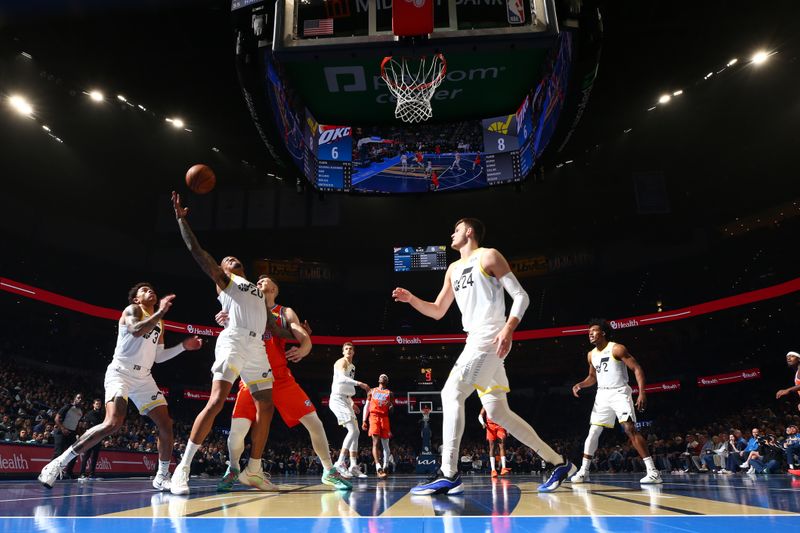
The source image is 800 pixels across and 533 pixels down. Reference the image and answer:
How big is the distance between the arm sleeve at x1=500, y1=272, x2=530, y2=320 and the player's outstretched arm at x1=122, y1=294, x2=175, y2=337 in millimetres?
3146

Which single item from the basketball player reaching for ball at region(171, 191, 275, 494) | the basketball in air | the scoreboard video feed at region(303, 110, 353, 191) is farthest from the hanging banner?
the basketball in air

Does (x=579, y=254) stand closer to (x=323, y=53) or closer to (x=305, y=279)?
(x=305, y=279)

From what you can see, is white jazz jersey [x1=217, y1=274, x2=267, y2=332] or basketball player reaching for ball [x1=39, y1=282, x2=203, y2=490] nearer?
white jazz jersey [x1=217, y1=274, x2=267, y2=332]

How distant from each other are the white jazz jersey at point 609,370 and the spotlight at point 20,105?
64.0ft

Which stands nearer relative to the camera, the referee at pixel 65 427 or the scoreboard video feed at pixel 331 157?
the referee at pixel 65 427

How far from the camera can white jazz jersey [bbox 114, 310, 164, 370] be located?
600cm

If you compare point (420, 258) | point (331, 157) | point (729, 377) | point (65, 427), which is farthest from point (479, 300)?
point (729, 377)

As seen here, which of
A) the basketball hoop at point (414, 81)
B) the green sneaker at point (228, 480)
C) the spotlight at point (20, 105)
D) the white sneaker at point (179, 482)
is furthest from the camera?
the spotlight at point (20, 105)

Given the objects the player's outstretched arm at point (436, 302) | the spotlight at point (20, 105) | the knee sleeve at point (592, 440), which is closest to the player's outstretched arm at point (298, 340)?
the player's outstretched arm at point (436, 302)

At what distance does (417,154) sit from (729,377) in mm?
17576

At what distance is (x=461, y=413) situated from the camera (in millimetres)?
4426

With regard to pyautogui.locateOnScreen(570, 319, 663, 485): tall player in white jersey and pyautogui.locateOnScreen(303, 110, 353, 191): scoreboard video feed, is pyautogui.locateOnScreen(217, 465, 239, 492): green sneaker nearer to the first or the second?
pyautogui.locateOnScreen(570, 319, 663, 485): tall player in white jersey

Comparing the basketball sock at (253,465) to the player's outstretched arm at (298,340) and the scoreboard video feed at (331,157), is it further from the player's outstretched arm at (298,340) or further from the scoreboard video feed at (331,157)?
the scoreboard video feed at (331,157)

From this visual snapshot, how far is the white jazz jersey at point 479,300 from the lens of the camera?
14.7 feet
